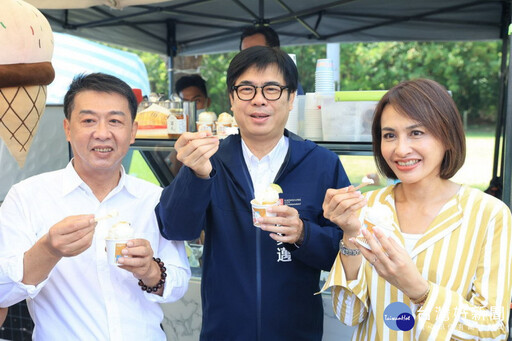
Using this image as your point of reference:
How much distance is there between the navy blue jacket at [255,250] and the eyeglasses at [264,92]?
0.28 metres

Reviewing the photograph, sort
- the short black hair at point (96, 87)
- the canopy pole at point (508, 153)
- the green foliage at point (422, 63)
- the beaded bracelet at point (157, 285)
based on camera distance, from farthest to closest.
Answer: the green foliage at point (422, 63) < the canopy pole at point (508, 153) < the short black hair at point (96, 87) < the beaded bracelet at point (157, 285)

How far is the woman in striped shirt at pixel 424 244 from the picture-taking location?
168 cm

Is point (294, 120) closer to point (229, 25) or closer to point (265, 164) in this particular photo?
point (265, 164)

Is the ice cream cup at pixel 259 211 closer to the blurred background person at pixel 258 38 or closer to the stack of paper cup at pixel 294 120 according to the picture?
the stack of paper cup at pixel 294 120

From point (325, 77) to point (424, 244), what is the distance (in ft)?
4.85

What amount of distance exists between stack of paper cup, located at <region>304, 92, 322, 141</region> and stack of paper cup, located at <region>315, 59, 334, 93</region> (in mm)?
81

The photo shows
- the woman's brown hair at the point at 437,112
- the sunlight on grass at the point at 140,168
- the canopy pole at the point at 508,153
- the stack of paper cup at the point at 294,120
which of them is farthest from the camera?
the sunlight on grass at the point at 140,168

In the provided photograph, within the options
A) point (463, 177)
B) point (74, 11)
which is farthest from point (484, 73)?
point (74, 11)

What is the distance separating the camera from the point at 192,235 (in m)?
2.17

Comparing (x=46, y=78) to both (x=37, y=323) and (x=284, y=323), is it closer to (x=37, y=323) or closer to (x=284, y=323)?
(x=37, y=323)

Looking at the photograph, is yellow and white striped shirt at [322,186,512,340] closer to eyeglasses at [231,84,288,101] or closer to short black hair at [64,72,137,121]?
eyeglasses at [231,84,288,101]

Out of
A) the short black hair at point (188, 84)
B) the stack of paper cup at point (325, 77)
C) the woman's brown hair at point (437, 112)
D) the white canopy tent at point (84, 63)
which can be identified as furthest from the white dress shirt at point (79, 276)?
the white canopy tent at point (84, 63)

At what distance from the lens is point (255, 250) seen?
2217mm

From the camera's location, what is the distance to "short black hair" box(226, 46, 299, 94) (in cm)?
227
